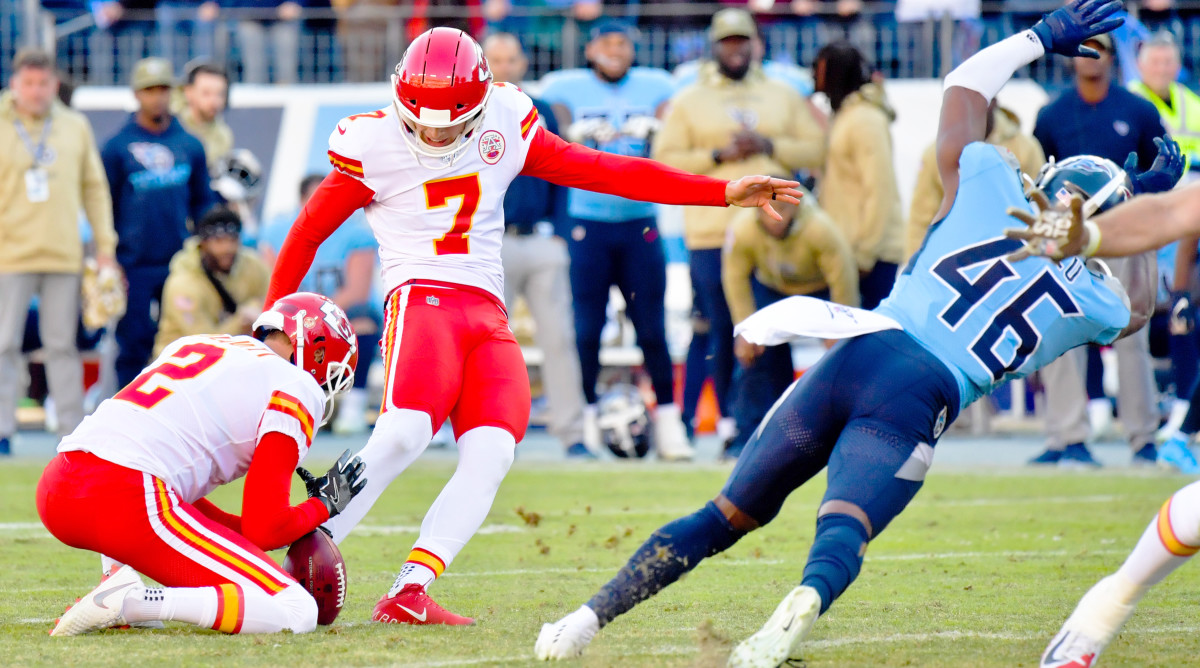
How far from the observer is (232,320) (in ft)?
32.9

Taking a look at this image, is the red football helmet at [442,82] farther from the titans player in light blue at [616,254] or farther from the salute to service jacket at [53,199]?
the salute to service jacket at [53,199]

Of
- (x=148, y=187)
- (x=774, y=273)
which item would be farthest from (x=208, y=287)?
(x=774, y=273)

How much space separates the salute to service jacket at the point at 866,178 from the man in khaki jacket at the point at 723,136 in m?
0.18

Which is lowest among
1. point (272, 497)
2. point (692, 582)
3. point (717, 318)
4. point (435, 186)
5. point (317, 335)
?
point (717, 318)

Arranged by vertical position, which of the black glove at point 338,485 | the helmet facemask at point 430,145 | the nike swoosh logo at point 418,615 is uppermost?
the helmet facemask at point 430,145

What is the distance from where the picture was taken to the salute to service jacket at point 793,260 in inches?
338

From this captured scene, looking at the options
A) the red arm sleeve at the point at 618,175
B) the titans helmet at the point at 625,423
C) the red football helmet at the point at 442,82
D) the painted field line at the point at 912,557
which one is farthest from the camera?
the titans helmet at the point at 625,423

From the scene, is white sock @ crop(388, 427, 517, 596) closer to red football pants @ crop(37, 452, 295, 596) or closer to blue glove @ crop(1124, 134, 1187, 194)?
red football pants @ crop(37, 452, 295, 596)

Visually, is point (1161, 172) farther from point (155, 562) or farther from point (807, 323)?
point (155, 562)

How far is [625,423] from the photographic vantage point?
9492 millimetres

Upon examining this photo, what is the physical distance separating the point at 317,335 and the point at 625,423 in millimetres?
5192

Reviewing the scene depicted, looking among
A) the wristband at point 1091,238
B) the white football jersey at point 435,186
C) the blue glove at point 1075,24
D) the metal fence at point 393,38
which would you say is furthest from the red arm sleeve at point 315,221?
the metal fence at point 393,38

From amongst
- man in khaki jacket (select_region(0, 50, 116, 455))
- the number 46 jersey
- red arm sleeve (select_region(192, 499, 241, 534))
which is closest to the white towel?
the number 46 jersey

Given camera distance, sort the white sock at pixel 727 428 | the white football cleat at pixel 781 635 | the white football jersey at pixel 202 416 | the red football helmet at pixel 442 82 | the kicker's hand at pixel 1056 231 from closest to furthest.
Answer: the kicker's hand at pixel 1056 231, the white football cleat at pixel 781 635, the white football jersey at pixel 202 416, the red football helmet at pixel 442 82, the white sock at pixel 727 428
